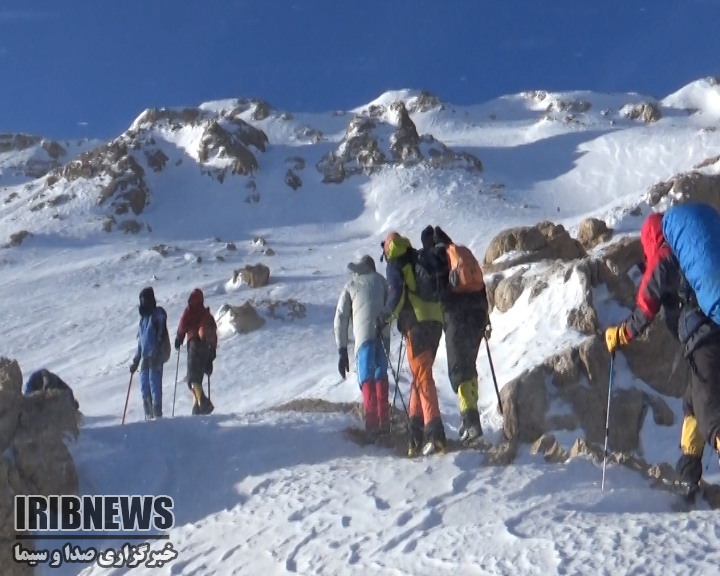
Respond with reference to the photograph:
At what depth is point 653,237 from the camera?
16.4 ft

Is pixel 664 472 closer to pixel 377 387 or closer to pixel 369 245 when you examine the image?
pixel 377 387

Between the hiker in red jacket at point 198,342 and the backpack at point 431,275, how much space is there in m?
4.80

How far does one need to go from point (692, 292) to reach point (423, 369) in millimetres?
2649

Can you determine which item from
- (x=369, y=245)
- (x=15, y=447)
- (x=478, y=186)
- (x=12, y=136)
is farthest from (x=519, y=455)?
(x=12, y=136)

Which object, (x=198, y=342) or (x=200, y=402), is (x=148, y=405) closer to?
(x=200, y=402)

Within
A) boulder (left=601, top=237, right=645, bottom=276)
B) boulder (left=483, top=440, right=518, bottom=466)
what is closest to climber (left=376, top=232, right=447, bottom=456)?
boulder (left=483, top=440, right=518, bottom=466)

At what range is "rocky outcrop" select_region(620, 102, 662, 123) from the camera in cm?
8319

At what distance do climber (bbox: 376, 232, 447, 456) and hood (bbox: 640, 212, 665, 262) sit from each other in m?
2.08

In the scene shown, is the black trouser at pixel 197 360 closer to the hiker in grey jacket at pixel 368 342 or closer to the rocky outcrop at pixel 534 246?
the hiker in grey jacket at pixel 368 342

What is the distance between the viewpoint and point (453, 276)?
670 cm

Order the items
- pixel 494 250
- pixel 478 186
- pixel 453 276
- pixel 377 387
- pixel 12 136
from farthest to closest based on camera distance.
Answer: pixel 12 136, pixel 478 186, pixel 494 250, pixel 377 387, pixel 453 276

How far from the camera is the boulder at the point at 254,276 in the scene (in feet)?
98.3

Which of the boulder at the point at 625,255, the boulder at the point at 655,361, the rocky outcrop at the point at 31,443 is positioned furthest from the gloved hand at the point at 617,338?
the boulder at the point at 625,255

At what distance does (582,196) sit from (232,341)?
40753 millimetres
